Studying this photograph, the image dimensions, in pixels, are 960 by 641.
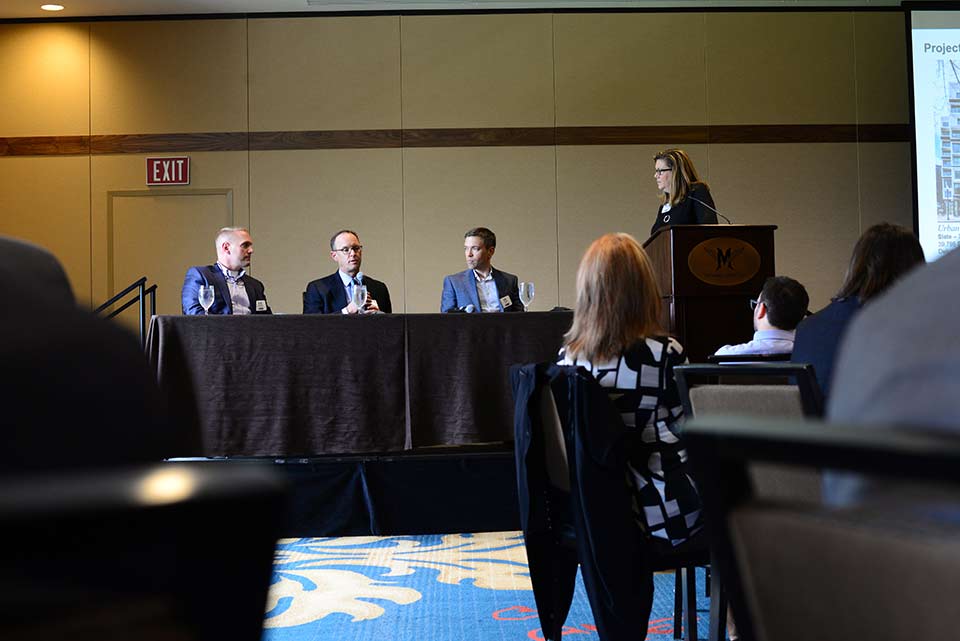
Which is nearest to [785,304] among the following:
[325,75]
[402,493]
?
[402,493]

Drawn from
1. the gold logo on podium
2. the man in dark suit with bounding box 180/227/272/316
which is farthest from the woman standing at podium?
the man in dark suit with bounding box 180/227/272/316

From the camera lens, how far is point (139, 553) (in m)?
0.48

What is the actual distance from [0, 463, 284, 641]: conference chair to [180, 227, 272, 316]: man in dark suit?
482 centimetres

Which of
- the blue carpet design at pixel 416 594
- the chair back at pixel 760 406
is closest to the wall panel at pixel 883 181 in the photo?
the blue carpet design at pixel 416 594

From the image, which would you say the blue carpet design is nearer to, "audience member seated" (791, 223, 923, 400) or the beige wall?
"audience member seated" (791, 223, 923, 400)

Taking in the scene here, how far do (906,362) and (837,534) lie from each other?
0.44 feet

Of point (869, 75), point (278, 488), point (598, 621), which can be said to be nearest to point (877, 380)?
point (278, 488)

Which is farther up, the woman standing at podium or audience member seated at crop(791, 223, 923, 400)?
the woman standing at podium

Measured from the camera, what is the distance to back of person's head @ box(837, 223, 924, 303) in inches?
106

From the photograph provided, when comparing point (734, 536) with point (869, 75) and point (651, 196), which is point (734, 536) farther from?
point (869, 75)

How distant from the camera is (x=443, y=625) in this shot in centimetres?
284

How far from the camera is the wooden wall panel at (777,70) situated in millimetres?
7848

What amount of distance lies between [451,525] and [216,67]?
5048 mm

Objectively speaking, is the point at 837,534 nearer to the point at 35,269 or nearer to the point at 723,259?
the point at 35,269
